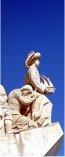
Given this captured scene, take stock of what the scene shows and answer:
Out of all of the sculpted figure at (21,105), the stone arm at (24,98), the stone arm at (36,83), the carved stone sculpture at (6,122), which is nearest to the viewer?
the carved stone sculpture at (6,122)

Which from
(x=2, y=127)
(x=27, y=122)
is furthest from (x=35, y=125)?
(x=2, y=127)

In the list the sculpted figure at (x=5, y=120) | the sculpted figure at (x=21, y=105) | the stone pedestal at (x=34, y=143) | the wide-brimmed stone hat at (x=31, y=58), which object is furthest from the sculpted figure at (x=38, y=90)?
the sculpted figure at (x=5, y=120)

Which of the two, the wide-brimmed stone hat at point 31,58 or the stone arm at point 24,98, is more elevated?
the wide-brimmed stone hat at point 31,58

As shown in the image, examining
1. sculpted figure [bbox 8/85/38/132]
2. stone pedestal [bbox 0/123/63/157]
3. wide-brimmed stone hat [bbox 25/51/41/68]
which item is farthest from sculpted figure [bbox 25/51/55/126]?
stone pedestal [bbox 0/123/63/157]

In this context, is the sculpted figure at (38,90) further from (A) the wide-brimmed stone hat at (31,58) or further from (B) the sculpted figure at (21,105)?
(B) the sculpted figure at (21,105)

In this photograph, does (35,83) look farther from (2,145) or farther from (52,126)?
(2,145)

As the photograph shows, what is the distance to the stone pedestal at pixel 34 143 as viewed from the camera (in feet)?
25.9

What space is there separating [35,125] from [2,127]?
2.26 feet

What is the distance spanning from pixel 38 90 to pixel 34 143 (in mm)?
1494

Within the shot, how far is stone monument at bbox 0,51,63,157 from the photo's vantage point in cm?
799

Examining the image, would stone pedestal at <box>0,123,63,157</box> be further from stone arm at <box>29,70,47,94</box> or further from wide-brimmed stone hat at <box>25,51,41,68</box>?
wide-brimmed stone hat at <box>25,51,41,68</box>

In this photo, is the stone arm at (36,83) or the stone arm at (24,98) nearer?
the stone arm at (24,98)

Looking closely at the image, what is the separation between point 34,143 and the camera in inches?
318

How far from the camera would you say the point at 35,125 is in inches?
334
